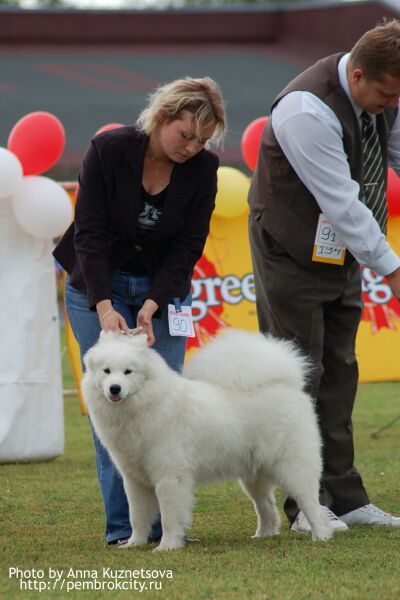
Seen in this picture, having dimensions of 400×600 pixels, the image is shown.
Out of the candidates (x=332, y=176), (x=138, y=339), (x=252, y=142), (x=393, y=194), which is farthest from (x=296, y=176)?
(x=393, y=194)

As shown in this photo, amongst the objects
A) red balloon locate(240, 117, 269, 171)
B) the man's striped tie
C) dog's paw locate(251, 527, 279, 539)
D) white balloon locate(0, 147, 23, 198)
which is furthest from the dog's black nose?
red balloon locate(240, 117, 269, 171)

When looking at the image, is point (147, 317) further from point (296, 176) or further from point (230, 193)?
point (230, 193)

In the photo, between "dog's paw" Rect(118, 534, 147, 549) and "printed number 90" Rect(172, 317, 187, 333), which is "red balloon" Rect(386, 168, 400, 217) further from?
"dog's paw" Rect(118, 534, 147, 549)

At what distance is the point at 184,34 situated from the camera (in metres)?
20.4

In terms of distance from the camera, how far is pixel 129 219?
3904 mm

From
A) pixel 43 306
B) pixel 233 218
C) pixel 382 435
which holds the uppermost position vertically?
pixel 233 218

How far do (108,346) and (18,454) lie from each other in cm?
287

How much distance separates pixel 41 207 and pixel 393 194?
2.66 meters

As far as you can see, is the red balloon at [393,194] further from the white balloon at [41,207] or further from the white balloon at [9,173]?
the white balloon at [9,173]

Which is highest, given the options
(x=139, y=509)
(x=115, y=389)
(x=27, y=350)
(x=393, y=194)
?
(x=393, y=194)

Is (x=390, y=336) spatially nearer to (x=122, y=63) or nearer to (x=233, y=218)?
(x=233, y=218)

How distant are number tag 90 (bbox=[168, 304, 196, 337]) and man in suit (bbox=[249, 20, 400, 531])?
1.21 ft

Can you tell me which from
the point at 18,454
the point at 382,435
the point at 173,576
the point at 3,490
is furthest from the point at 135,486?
the point at 382,435

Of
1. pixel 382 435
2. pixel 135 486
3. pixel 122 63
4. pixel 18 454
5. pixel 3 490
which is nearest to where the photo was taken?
pixel 135 486
